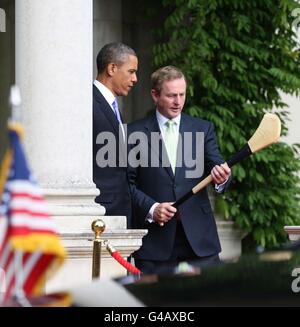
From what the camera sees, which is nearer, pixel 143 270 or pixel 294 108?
pixel 143 270

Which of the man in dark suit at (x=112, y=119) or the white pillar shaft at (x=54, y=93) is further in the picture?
the white pillar shaft at (x=54, y=93)

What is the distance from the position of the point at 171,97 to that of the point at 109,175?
0.68m

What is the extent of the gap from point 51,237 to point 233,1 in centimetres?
914

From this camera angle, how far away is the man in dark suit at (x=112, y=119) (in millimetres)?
9016

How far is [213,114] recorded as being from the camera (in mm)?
12164

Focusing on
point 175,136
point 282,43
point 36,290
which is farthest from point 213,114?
point 36,290

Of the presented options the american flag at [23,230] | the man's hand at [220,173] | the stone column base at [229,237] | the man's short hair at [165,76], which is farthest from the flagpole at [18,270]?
the stone column base at [229,237]

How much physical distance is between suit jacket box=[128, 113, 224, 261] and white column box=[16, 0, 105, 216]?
32 centimetres

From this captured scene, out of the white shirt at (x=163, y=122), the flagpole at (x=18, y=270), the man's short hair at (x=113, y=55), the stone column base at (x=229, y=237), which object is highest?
the man's short hair at (x=113, y=55)

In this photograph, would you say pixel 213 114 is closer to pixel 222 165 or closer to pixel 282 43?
pixel 282 43

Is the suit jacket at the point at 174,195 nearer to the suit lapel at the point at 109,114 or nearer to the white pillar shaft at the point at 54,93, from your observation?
the suit lapel at the point at 109,114

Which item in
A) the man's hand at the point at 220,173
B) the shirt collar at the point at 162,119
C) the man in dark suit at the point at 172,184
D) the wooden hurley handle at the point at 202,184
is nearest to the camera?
the man's hand at the point at 220,173

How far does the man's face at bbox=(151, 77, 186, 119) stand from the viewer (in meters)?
9.02

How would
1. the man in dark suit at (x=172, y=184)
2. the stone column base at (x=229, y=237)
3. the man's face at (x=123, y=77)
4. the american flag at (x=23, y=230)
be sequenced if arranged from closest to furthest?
1. the american flag at (x=23, y=230)
2. the man's face at (x=123, y=77)
3. the man in dark suit at (x=172, y=184)
4. the stone column base at (x=229, y=237)
